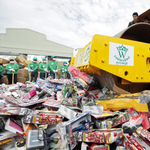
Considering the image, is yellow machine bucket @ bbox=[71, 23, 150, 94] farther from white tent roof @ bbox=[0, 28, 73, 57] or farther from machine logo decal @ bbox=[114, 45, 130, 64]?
white tent roof @ bbox=[0, 28, 73, 57]

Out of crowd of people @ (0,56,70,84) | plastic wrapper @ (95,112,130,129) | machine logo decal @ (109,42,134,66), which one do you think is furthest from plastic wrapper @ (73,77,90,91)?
crowd of people @ (0,56,70,84)

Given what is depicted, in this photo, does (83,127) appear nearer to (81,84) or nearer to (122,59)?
(122,59)

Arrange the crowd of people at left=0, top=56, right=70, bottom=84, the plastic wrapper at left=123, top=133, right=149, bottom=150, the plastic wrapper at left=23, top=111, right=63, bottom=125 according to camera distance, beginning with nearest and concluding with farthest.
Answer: the plastic wrapper at left=123, top=133, right=149, bottom=150, the plastic wrapper at left=23, top=111, right=63, bottom=125, the crowd of people at left=0, top=56, right=70, bottom=84

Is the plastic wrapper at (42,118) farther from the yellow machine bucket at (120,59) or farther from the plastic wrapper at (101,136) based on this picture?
the yellow machine bucket at (120,59)

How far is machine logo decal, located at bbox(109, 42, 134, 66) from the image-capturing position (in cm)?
165

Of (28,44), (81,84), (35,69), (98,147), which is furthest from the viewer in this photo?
(28,44)

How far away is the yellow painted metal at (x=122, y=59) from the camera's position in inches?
62.3

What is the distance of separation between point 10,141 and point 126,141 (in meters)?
1.30

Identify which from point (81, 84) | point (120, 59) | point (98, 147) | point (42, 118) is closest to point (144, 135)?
point (98, 147)

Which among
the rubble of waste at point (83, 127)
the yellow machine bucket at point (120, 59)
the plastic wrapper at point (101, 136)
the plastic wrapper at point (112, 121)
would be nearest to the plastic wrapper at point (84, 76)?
the yellow machine bucket at point (120, 59)

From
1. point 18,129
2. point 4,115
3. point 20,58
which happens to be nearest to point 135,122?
point 18,129

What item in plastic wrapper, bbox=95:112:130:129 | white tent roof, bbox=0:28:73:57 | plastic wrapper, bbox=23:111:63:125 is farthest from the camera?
white tent roof, bbox=0:28:73:57

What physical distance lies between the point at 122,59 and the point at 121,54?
0.07 metres

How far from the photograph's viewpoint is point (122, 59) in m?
1.70
